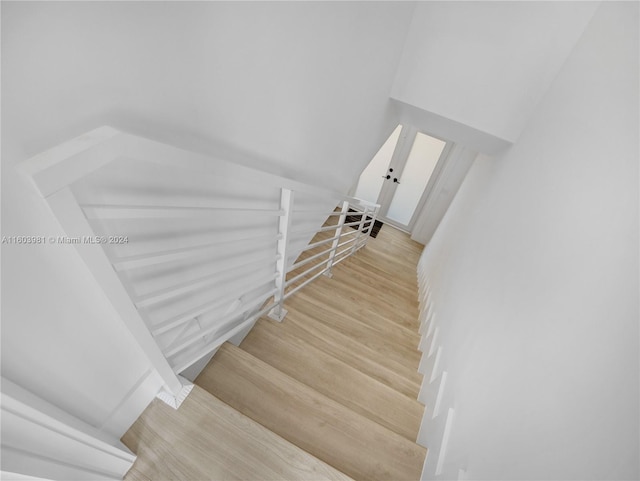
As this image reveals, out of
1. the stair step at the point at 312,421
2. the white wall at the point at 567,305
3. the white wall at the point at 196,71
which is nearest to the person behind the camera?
the white wall at the point at 196,71

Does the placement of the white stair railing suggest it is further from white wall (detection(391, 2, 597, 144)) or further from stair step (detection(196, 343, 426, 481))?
white wall (detection(391, 2, 597, 144))

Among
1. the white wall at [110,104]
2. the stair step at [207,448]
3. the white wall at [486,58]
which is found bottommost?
the stair step at [207,448]

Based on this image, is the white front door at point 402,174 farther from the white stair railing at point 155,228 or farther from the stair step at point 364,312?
the white stair railing at point 155,228

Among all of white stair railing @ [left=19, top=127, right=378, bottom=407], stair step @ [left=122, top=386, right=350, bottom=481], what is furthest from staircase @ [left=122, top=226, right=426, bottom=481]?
white stair railing @ [left=19, top=127, right=378, bottom=407]

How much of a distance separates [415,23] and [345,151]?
1065 mm

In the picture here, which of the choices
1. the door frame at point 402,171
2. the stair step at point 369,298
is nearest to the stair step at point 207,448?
the stair step at point 369,298

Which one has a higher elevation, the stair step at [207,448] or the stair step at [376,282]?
the stair step at [207,448]

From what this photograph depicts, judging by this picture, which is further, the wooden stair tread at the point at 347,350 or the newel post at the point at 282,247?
the wooden stair tread at the point at 347,350

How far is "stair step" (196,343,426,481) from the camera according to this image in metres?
1.26

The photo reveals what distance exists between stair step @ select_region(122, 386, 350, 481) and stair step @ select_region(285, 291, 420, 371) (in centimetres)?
95

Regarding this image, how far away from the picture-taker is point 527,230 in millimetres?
1239

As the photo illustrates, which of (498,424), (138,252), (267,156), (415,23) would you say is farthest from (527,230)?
(415,23)

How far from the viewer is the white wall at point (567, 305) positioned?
23.1 inches

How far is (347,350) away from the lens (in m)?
1.88
